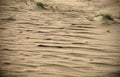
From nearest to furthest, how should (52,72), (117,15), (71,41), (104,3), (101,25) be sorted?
(52,72) → (71,41) → (101,25) → (117,15) → (104,3)

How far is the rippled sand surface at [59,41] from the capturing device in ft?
9.80

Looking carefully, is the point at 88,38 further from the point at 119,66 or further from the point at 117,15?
the point at 117,15

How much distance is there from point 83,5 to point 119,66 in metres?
3.59

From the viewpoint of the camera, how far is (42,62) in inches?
126

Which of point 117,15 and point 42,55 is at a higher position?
point 117,15

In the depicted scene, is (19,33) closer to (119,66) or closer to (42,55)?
(42,55)

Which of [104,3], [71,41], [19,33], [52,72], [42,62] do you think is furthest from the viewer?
[104,3]

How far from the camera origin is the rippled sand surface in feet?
9.80

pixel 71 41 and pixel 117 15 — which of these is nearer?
pixel 71 41

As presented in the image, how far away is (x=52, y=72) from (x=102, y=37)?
161 cm

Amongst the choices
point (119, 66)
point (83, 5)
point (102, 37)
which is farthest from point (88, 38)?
point (83, 5)

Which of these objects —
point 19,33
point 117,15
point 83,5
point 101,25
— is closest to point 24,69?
point 19,33

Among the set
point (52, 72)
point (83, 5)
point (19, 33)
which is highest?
point (83, 5)

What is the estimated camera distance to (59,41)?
3969 mm
